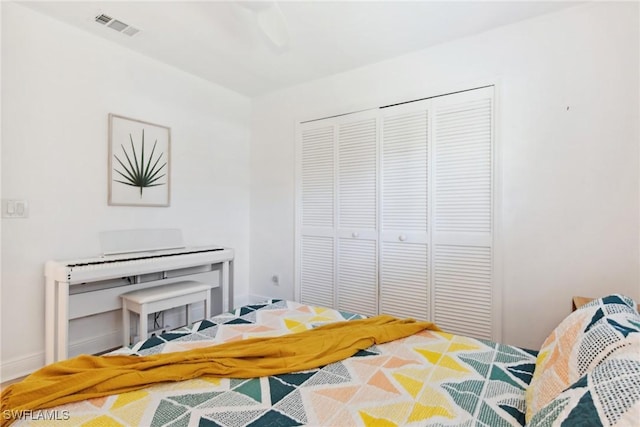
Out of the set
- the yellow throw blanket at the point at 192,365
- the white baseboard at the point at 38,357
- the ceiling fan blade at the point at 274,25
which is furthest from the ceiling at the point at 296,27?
the white baseboard at the point at 38,357

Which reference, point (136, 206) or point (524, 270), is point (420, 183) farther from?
point (136, 206)

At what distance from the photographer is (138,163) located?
2873mm

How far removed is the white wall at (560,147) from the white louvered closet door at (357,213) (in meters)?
0.71

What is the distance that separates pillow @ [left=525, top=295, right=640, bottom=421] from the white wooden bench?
7.69 feet

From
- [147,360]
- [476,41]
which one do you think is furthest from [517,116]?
[147,360]

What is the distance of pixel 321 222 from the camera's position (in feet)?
11.0

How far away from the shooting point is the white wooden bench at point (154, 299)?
2352mm

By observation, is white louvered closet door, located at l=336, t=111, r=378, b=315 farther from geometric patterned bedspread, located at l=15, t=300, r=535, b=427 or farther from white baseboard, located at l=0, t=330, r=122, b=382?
white baseboard, located at l=0, t=330, r=122, b=382

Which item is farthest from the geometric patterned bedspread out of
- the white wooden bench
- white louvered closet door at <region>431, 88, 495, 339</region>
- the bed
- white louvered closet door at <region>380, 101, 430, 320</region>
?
white louvered closet door at <region>380, 101, 430, 320</region>

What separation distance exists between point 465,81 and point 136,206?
9.78ft

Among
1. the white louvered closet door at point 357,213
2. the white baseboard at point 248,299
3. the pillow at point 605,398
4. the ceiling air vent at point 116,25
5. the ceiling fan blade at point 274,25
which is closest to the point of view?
the pillow at point 605,398

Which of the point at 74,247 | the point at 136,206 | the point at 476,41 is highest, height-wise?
the point at 476,41

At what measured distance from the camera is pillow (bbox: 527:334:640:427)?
0.64 metres

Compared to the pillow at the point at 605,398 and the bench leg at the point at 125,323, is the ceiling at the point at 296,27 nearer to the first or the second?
the pillow at the point at 605,398
